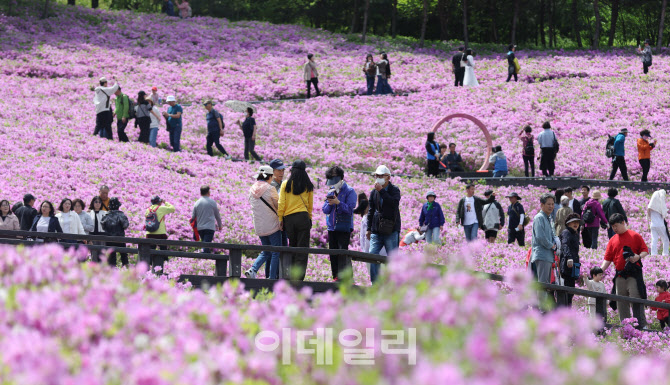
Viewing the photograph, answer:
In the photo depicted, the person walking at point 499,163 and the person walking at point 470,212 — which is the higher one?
the person walking at point 499,163

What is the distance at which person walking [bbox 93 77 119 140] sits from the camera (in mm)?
26141

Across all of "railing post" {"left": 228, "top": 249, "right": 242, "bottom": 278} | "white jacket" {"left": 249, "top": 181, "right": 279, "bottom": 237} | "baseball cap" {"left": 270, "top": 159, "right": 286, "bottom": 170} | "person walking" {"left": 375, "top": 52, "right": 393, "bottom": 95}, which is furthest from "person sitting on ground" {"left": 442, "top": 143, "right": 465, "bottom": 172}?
"railing post" {"left": 228, "top": 249, "right": 242, "bottom": 278}

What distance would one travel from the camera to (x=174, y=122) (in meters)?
26.4

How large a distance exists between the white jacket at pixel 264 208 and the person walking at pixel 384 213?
161 cm

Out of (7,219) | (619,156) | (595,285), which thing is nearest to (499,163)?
(619,156)

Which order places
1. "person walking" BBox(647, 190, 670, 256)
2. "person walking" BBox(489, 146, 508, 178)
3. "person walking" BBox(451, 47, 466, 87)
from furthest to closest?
"person walking" BBox(451, 47, 466, 87) → "person walking" BBox(489, 146, 508, 178) → "person walking" BBox(647, 190, 670, 256)

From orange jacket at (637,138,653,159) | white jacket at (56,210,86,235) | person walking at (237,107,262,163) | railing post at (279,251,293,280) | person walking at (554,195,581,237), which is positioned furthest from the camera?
person walking at (237,107,262,163)

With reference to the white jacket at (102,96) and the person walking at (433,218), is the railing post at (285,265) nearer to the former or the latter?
the person walking at (433,218)

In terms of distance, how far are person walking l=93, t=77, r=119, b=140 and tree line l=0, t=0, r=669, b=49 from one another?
1567 inches

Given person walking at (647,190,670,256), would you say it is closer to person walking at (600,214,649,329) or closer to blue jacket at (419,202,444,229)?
person walking at (600,214,649,329)

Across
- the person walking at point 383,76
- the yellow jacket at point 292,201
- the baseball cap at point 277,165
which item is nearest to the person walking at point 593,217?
the baseball cap at point 277,165

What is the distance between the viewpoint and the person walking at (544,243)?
1322 centimetres

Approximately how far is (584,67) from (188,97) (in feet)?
72.7

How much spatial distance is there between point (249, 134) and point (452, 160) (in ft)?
21.8
